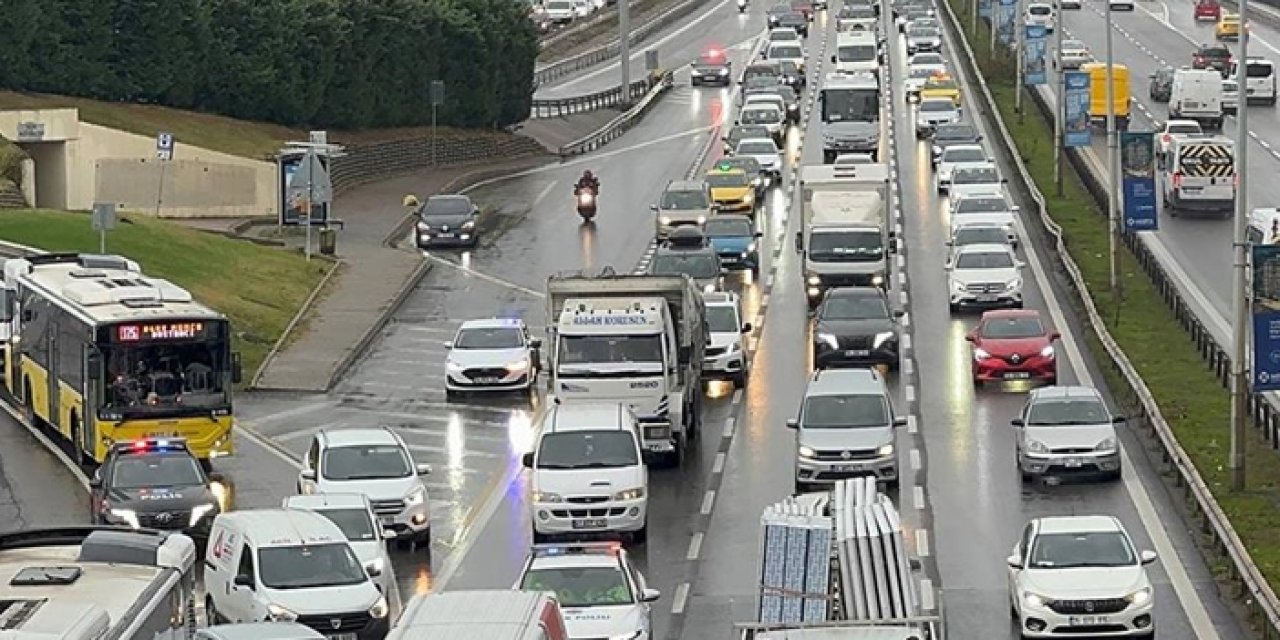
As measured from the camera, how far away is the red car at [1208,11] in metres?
141

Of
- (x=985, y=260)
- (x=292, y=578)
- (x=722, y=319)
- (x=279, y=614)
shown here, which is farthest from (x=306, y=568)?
(x=985, y=260)

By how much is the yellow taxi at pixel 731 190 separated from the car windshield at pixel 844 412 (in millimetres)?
32684

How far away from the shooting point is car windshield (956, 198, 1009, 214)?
7188 centimetres

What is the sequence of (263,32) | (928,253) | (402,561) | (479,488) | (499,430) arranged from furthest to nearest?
(263,32) → (928,253) → (499,430) → (479,488) → (402,561)

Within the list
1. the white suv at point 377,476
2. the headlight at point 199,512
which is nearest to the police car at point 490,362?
the white suv at point 377,476

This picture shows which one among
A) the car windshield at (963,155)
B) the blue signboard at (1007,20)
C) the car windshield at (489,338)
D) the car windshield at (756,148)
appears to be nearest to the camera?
the car windshield at (489,338)

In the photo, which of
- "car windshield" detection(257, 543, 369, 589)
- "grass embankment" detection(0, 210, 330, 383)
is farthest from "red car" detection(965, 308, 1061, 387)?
"car windshield" detection(257, 543, 369, 589)

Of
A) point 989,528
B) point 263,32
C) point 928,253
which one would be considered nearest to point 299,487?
point 989,528

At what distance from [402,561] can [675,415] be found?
7.23 meters

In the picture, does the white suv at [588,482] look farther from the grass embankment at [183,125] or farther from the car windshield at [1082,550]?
the grass embankment at [183,125]

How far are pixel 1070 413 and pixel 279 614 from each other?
51.7ft

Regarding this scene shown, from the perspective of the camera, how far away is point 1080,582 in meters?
34.3

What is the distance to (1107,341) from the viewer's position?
55625mm

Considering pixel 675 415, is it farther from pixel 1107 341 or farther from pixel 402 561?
pixel 1107 341
